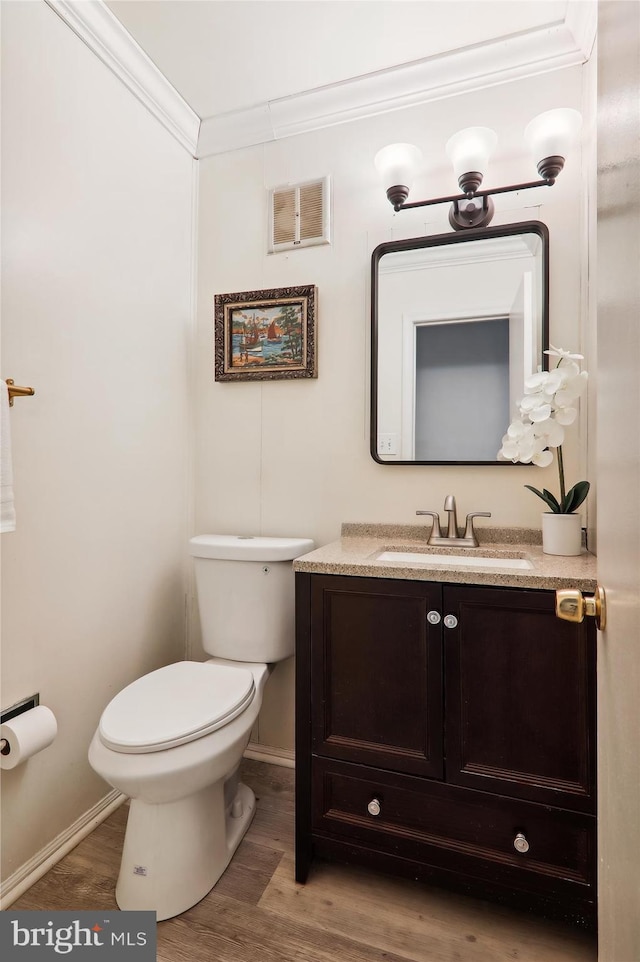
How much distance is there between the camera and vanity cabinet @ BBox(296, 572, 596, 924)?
3.88 feet

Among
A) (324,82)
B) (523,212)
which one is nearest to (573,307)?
(523,212)

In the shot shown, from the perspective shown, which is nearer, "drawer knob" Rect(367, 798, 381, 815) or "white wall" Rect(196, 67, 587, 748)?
"drawer knob" Rect(367, 798, 381, 815)

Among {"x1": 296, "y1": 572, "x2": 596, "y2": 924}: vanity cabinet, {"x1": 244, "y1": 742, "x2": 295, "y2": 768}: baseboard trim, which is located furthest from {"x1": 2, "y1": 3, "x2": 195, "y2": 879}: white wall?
{"x1": 296, "y1": 572, "x2": 596, "y2": 924}: vanity cabinet

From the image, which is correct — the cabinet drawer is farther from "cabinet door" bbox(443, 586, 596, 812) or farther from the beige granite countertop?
the beige granite countertop

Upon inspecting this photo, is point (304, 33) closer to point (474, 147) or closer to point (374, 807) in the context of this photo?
point (474, 147)

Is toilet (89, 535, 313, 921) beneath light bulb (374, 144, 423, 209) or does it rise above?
beneath

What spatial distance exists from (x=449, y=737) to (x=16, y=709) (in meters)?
1.14

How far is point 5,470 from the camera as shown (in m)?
1.19

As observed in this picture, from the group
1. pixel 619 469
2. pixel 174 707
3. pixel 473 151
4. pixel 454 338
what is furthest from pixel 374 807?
pixel 473 151

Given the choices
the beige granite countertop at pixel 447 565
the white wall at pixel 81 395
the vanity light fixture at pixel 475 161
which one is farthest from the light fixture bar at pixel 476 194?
the beige granite countertop at pixel 447 565

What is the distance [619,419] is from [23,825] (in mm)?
1710

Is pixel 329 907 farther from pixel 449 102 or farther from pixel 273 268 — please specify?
pixel 449 102

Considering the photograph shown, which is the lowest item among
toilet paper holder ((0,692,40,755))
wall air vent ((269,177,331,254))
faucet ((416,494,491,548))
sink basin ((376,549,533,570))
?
toilet paper holder ((0,692,40,755))

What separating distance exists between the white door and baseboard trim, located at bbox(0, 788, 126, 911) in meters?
1.40
